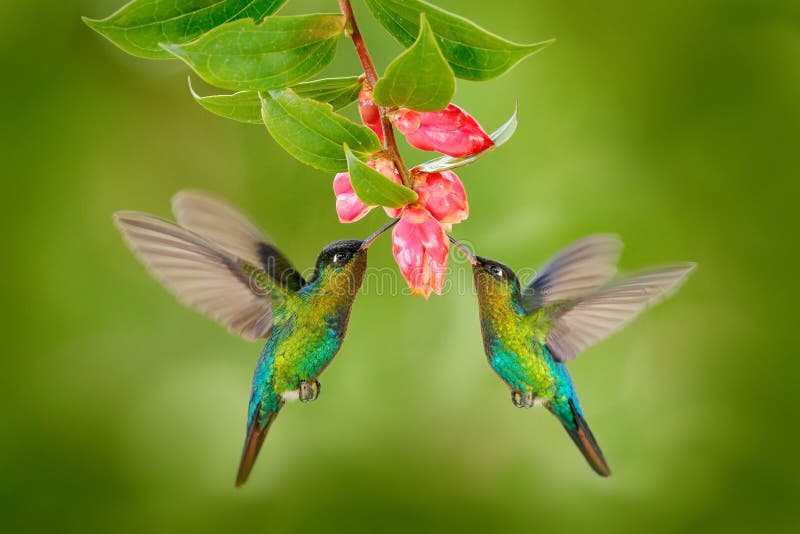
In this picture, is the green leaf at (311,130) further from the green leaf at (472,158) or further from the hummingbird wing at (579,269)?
the hummingbird wing at (579,269)

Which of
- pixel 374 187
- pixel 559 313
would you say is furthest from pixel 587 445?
pixel 374 187

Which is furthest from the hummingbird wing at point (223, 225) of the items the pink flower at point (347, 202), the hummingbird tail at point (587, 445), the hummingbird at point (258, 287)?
the hummingbird tail at point (587, 445)

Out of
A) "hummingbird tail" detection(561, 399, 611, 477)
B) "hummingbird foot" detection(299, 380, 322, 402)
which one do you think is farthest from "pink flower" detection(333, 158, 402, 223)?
"hummingbird tail" detection(561, 399, 611, 477)

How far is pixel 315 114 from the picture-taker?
1.28 metres

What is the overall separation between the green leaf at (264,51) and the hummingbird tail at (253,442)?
1058 mm

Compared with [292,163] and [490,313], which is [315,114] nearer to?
[490,313]

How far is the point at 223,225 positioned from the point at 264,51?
0.79 m

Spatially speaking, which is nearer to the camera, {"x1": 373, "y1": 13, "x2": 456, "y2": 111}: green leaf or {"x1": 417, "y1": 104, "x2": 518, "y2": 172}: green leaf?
{"x1": 373, "y1": 13, "x2": 456, "y2": 111}: green leaf

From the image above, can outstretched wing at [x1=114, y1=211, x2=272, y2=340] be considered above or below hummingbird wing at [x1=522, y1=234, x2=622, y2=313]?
below

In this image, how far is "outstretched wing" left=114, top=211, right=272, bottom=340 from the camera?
1732mm

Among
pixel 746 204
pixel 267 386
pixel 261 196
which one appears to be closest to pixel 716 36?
pixel 746 204

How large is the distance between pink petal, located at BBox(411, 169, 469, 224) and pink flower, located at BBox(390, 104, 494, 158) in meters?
0.06

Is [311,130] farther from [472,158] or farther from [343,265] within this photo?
[343,265]

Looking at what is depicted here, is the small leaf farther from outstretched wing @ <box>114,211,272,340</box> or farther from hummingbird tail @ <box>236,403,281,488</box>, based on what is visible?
hummingbird tail @ <box>236,403,281,488</box>
